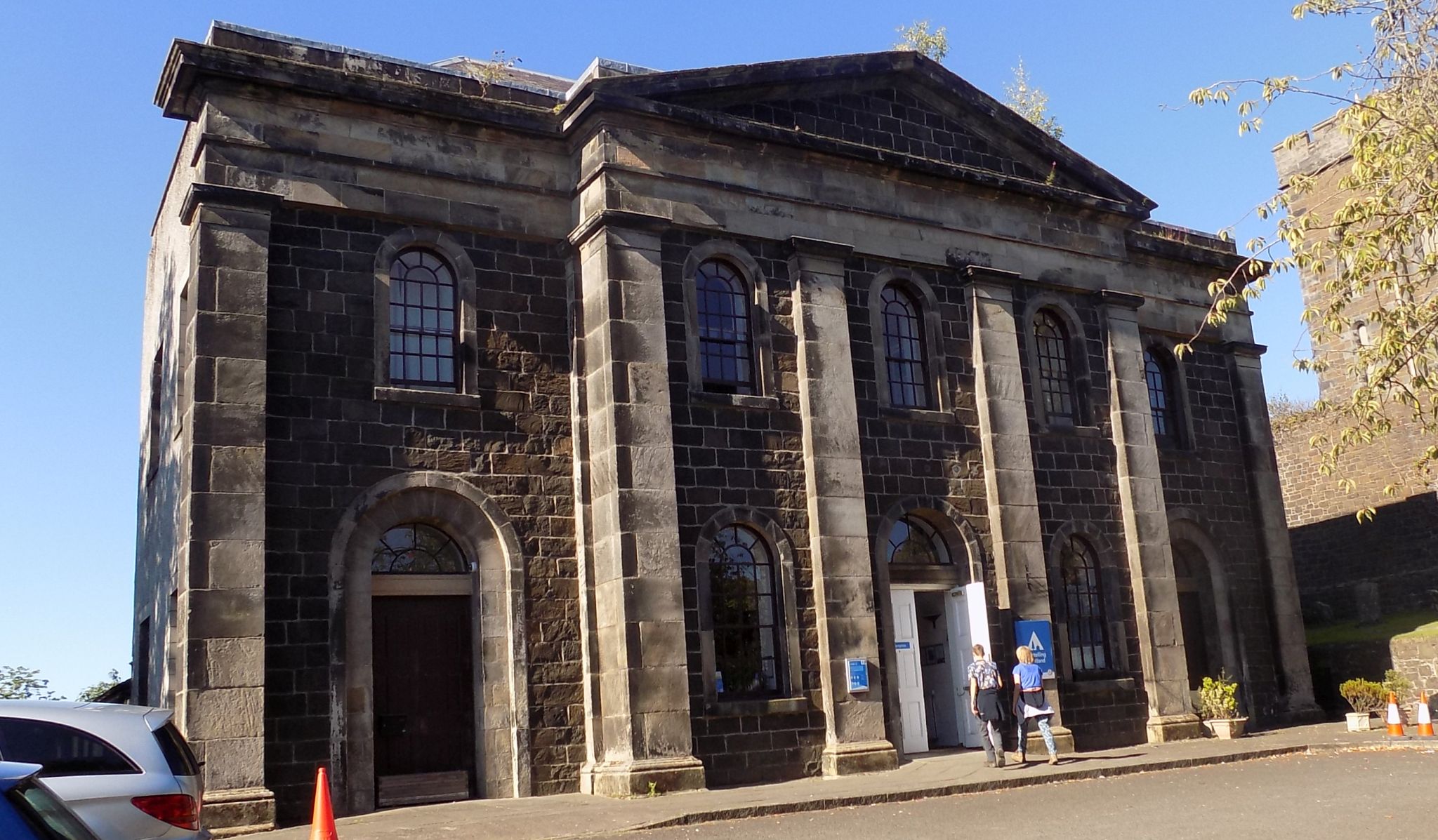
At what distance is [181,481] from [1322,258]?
1266cm

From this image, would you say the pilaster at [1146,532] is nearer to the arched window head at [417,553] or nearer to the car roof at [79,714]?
the arched window head at [417,553]

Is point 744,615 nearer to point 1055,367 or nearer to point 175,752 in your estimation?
point 1055,367

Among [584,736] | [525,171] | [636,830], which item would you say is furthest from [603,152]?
[636,830]

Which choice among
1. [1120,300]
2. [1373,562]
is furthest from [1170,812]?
[1373,562]

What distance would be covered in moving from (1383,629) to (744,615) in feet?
46.6

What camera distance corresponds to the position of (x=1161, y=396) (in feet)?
76.9

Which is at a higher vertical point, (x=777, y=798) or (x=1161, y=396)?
(x=1161, y=396)

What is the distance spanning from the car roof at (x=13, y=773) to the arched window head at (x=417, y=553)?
1080 centimetres

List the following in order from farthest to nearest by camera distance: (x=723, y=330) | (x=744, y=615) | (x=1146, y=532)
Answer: (x=1146, y=532) → (x=723, y=330) → (x=744, y=615)

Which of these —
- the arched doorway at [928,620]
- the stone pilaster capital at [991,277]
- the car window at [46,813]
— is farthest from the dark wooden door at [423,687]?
the car window at [46,813]

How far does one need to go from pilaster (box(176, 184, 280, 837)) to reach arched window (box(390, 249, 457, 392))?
1.71 meters

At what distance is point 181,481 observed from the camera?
14969 mm

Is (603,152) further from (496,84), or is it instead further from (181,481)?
(181,481)

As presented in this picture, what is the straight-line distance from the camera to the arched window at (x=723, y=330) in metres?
17.6
